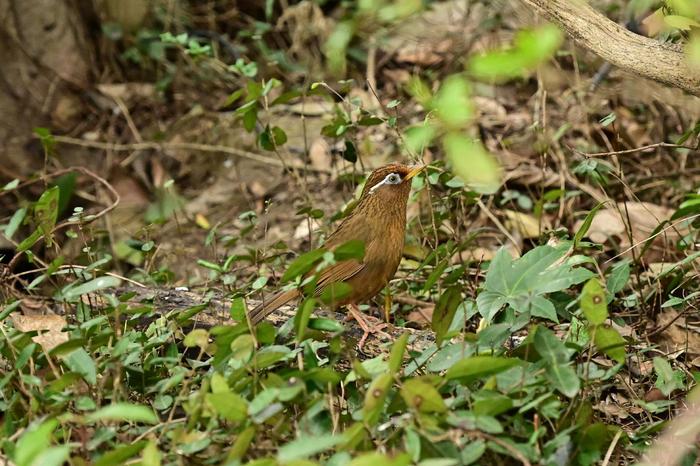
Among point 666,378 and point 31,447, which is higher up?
point 31,447

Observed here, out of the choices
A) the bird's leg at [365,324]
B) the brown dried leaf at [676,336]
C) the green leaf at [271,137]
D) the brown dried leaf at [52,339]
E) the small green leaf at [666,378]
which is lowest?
the brown dried leaf at [676,336]

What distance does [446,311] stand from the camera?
3113 millimetres

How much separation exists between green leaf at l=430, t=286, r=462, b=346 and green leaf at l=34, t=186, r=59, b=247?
154 centimetres

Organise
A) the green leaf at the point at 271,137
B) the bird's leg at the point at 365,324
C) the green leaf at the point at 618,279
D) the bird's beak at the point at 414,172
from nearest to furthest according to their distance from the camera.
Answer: the green leaf at the point at 618,279, the bird's leg at the point at 365,324, the bird's beak at the point at 414,172, the green leaf at the point at 271,137

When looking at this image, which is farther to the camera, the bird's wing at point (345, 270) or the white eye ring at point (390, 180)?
the white eye ring at point (390, 180)

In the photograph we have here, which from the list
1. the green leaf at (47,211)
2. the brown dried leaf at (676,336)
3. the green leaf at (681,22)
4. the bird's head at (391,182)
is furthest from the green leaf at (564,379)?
the green leaf at (47,211)

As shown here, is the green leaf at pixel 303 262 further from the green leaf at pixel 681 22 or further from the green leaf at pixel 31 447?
Result: the green leaf at pixel 681 22

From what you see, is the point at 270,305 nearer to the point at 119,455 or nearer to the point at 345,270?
the point at 345,270

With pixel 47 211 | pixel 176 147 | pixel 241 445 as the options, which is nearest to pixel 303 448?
pixel 241 445

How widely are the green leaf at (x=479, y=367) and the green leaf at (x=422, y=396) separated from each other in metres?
0.12

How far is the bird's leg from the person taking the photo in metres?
3.99

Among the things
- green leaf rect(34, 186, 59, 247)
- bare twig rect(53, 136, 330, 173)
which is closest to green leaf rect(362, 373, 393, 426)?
green leaf rect(34, 186, 59, 247)

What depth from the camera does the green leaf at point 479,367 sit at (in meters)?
2.65

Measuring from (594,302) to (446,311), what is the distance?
1.75 feet
